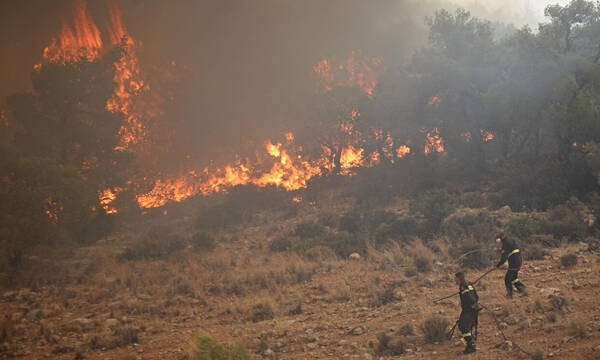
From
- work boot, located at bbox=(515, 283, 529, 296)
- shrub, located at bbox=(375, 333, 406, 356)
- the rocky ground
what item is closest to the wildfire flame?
the rocky ground

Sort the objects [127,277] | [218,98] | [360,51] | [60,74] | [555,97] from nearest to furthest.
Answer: [127,277], [555,97], [60,74], [218,98], [360,51]

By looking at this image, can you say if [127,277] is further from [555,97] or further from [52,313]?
[555,97]

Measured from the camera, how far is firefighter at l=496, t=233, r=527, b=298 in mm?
11414

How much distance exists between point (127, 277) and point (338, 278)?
8286 millimetres

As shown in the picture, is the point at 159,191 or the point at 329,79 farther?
the point at 329,79

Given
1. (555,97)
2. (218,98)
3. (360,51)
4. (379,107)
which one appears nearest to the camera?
(555,97)

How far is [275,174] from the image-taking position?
33.7 m

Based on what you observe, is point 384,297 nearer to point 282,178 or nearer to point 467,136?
point 282,178

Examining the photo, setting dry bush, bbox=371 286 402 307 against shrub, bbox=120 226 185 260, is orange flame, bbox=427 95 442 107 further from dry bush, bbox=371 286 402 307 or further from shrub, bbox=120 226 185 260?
dry bush, bbox=371 286 402 307

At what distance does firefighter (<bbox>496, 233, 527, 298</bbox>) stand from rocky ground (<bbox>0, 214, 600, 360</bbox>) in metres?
0.30

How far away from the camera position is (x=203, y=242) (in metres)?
22.8

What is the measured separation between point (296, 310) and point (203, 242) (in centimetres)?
1071

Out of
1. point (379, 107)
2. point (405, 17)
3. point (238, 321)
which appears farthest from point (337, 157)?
point (405, 17)

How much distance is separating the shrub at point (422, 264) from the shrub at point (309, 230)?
7.33 metres
